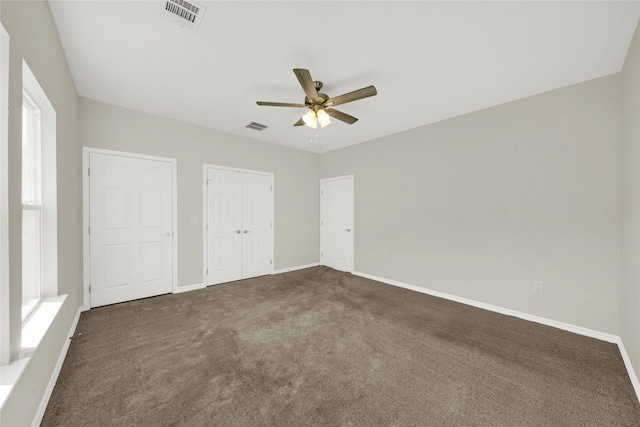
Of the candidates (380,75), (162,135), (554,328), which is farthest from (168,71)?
(554,328)

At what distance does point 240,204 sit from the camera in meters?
4.60

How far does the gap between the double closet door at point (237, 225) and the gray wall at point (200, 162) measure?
0.15 metres

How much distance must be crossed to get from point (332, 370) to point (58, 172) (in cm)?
291

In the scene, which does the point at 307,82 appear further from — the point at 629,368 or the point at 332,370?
the point at 629,368

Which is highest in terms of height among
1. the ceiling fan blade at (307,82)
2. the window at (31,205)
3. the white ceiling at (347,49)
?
the white ceiling at (347,49)

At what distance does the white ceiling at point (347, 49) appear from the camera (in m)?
1.75

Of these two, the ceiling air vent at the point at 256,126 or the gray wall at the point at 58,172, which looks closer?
the gray wall at the point at 58,172

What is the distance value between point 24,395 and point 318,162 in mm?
5304

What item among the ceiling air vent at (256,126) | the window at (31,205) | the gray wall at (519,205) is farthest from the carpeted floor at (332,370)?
the ceiling air vent at (256,126)

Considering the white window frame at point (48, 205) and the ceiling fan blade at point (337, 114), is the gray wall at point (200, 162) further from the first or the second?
the ceiling fan blade at point (337, 114)

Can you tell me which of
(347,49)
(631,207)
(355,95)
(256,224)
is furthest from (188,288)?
(631,207)

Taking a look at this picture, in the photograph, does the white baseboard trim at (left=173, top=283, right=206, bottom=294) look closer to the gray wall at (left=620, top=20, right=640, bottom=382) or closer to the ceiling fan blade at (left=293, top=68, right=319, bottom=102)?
the ceiling fan blade at (left=293, top=68, right=319, bottom=102)

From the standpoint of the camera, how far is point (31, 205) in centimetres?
173

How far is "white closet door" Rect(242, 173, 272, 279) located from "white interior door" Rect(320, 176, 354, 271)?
4.48 ft
